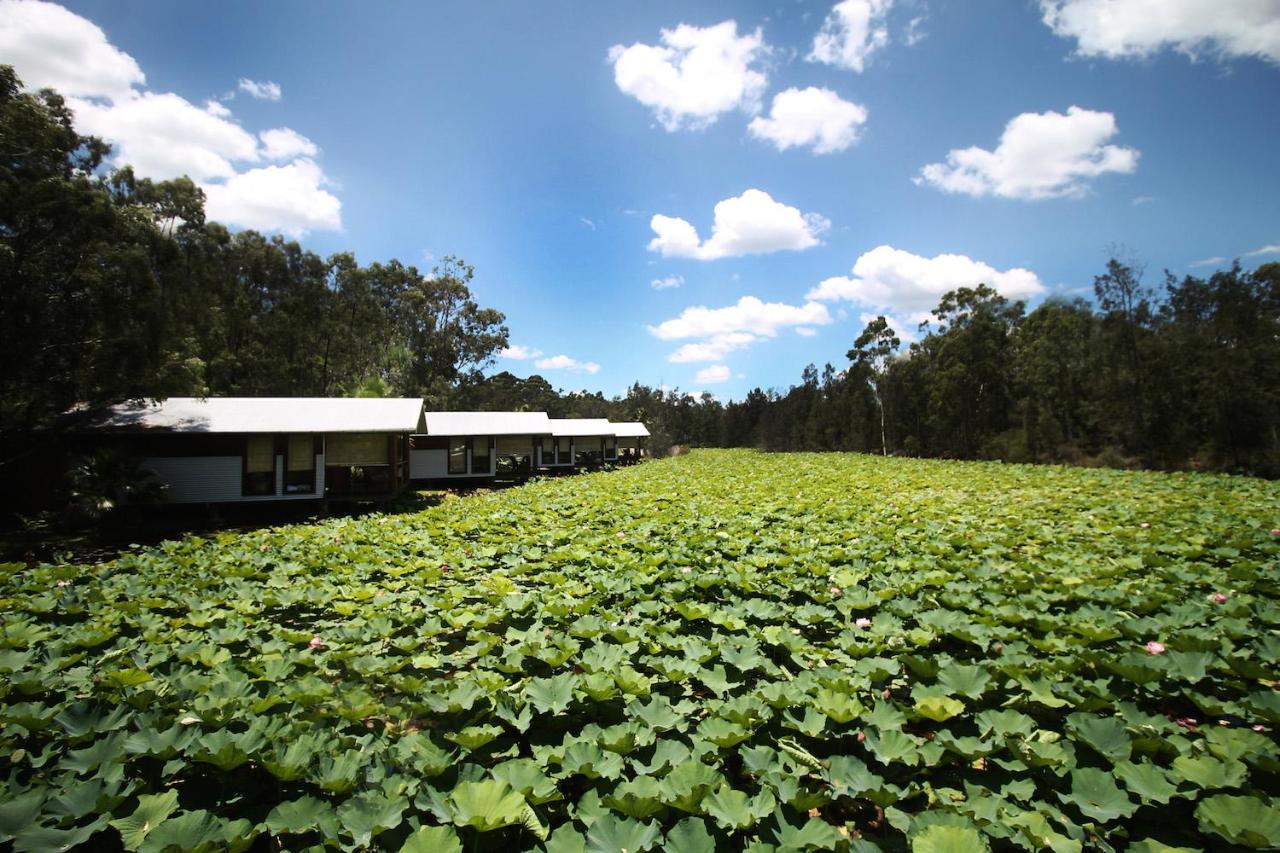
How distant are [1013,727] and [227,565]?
727cm

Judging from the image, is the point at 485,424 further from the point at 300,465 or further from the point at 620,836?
the point at 620,836

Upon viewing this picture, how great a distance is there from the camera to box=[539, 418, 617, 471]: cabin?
30.5 metres

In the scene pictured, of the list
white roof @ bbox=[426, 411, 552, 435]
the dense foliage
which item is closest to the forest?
the dense foliage

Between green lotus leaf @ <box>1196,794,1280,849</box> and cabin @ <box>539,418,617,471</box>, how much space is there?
2666 centimetres

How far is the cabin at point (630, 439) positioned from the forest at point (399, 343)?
21.0 feet

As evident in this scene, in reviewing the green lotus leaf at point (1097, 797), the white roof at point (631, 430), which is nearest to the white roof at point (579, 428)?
the white roof at point (631, 430)

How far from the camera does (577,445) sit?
35688 millimetres

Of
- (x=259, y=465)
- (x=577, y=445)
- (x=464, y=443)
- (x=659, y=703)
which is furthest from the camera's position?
(x=577, y=445)

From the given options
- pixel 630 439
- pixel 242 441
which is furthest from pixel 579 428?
pixel 242 441

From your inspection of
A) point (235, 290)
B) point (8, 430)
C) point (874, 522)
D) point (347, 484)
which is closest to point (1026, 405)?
point (874, 522)

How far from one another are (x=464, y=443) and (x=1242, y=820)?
24380mm

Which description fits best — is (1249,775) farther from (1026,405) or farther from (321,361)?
(321,361)

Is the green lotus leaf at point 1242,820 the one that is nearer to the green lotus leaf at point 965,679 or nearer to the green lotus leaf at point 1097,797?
the green lotus leaf at point 1097,797

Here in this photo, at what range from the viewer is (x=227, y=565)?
6.07 meters
